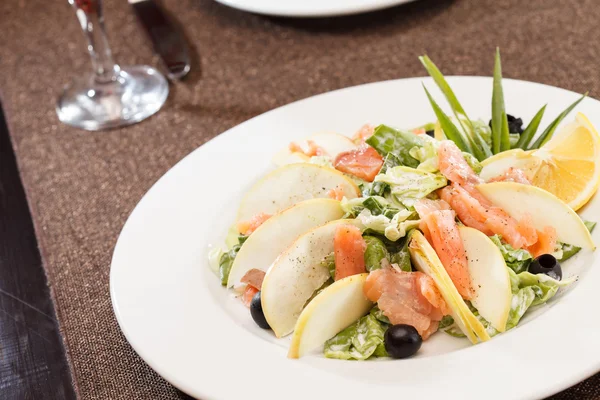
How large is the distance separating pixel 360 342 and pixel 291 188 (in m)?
0.55

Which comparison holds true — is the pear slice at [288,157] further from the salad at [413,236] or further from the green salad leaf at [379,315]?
the green salad leaf at [379,315]

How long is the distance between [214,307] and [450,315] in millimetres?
562

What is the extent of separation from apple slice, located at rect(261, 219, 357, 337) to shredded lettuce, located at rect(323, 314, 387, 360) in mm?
125

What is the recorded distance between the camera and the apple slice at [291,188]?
205 centimetres

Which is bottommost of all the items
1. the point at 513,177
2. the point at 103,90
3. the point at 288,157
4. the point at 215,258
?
the point at 103,90

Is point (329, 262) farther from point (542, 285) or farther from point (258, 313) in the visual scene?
point (542, 285)

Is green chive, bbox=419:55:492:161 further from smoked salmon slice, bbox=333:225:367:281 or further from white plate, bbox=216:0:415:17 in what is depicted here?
white plate, bbox=216:0:415:17

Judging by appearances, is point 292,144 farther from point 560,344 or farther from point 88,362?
point 560,344

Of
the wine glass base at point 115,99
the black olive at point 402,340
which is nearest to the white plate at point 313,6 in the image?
the wine glass base at point 115,99

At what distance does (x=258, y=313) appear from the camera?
1.77 meters

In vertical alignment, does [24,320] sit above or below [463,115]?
below

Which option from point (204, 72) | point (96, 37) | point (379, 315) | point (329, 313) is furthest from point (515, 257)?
point (96, 37)

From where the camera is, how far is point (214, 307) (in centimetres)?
181

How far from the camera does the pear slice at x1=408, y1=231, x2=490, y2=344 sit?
1.60 m
